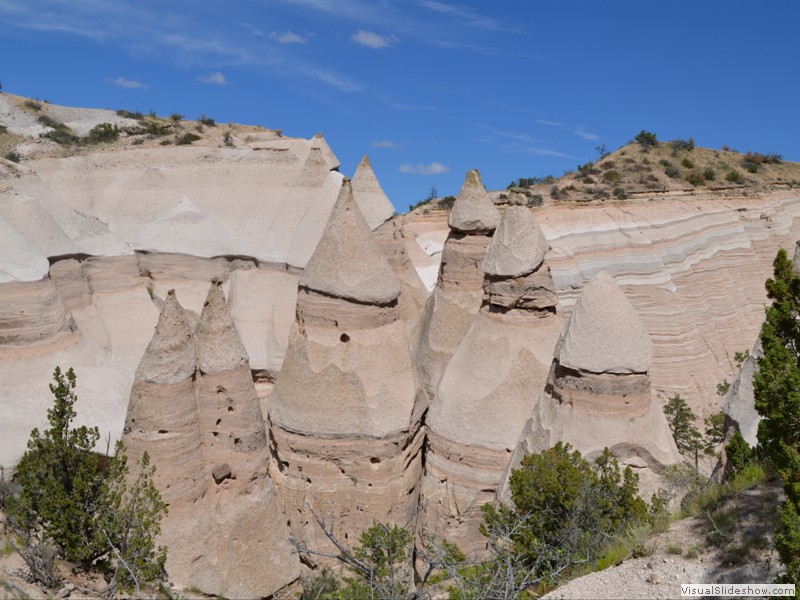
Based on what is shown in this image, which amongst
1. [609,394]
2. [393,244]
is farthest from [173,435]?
[393,244]

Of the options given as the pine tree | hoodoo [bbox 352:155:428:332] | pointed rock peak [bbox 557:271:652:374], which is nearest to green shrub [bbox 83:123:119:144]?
hoodoo [bbox 352:155:428:332]

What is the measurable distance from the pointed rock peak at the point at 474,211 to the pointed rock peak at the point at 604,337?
4.93 m

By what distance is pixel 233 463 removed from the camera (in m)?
9.84

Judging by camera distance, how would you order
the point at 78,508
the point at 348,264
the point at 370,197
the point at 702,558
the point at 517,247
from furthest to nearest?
the point at 370,197 < the point at 517,247 < the point at 348,264 < the point at 78,508 < the point at 702,558

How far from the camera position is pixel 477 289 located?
562 inches

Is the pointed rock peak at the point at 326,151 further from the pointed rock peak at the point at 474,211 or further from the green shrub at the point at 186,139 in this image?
the pointed rock peak at the point at 474,211

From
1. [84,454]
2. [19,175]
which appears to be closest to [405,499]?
[84,454]

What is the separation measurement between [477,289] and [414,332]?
1.92 metres

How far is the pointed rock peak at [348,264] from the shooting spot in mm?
10961

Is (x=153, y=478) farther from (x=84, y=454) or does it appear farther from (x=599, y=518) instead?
(x=599, y=518)

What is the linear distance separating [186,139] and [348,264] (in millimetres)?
11019

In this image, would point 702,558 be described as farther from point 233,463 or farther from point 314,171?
point 314,171

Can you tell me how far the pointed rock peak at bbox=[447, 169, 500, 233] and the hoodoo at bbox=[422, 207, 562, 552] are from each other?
238cm

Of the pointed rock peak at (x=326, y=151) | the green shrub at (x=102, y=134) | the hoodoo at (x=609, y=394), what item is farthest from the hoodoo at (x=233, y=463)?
the green shrub at (x=102, y=134)
